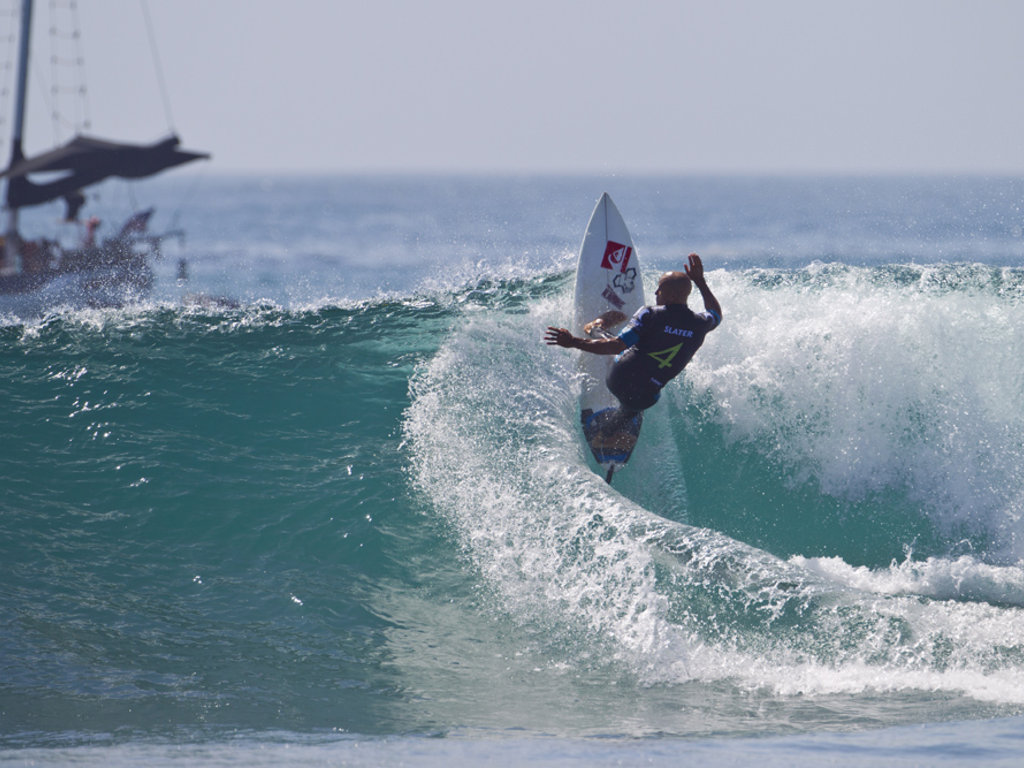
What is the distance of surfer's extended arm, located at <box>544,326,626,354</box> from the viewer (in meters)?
6.24

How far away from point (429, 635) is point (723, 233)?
38971 mm

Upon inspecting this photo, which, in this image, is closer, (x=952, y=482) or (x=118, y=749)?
(x=118, y=749)

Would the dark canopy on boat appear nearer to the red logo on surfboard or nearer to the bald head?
the red logo on surfboard

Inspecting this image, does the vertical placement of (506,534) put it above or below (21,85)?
below

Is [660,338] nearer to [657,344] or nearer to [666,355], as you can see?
[657,344]

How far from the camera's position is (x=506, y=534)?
6.38 meters

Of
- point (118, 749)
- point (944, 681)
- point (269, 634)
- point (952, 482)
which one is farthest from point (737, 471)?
point (118, 749)

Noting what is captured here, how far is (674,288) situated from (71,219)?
1899 centimetres

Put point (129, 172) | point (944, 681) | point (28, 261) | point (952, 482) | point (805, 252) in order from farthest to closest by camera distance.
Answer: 1. point (805, 252)
2. point (129, 172)
3. point (28, 261)
4. point (952, 482)
5. point (944, 681)

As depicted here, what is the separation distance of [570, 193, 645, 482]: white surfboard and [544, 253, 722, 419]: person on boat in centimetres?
73

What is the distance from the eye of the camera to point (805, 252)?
100 feet

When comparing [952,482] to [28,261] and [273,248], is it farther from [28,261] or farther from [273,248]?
[273,248]

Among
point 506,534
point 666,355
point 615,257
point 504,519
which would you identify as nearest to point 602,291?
point 615,257

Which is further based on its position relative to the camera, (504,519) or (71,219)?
(71,219)
